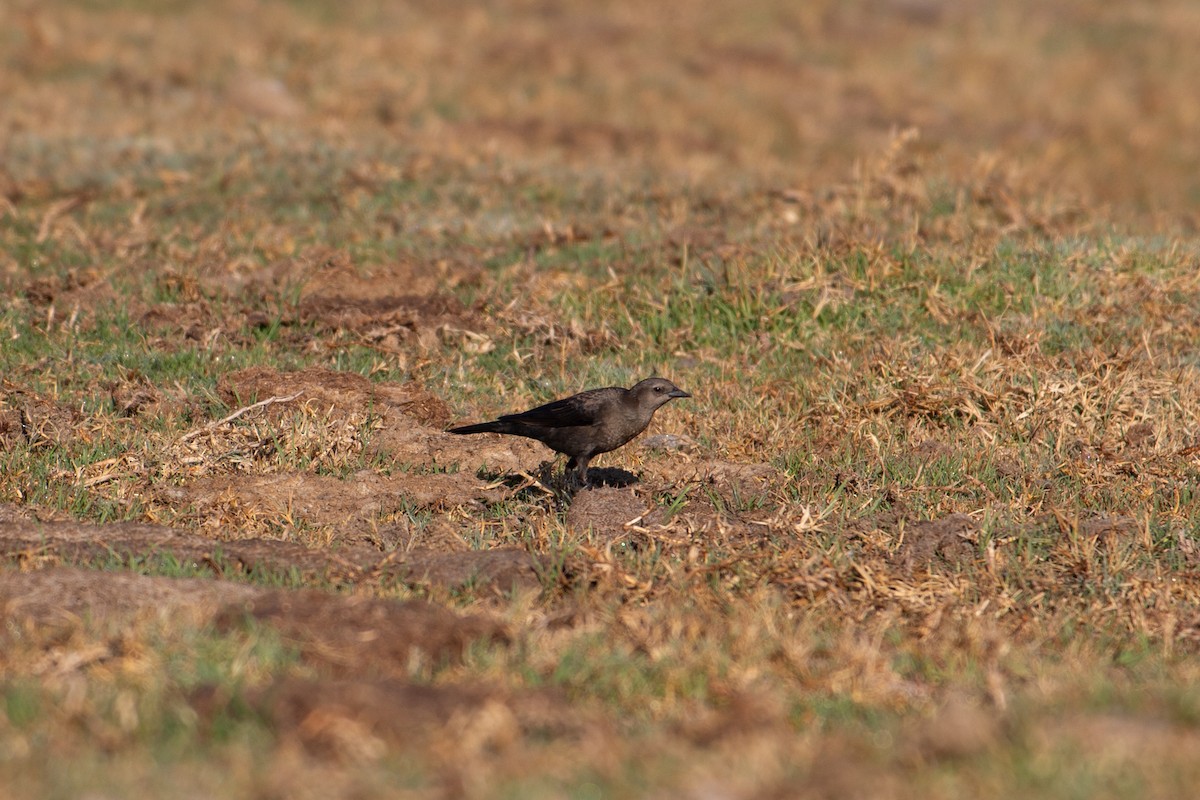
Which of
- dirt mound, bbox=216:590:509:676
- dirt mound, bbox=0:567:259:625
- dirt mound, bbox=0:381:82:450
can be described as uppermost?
dirt mound, bbox=216:590:509:676

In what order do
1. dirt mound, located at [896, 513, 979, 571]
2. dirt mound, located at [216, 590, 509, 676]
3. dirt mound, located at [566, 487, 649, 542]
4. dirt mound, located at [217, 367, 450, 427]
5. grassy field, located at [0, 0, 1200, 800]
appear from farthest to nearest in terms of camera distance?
dirt mound, located at [217, 367, 450, 427] < dirt mound, located at [566, 487, 649, 542] < dirt mound, located at [896, 513, 979, 571] < dirt mound, located at [216, 590, 509, 676] < grassy field, located at [0, 0, 1200, 800]

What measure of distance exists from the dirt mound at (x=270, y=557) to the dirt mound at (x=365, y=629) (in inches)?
31.9

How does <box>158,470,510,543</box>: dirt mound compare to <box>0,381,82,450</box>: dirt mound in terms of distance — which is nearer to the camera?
<box>158,470,510,543</box>: dirt mound

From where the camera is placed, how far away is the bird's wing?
813cm

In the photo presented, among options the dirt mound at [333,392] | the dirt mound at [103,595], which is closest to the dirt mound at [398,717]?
the dirt mound at [103,595]

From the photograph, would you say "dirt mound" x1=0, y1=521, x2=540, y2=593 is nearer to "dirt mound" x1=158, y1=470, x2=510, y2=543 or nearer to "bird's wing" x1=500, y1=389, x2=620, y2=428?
"dirt mound" x1=158, y1=470, x2=510, y2=543

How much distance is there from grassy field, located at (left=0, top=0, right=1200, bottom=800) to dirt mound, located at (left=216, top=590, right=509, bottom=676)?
0.02 meters

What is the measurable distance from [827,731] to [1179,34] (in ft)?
88.1

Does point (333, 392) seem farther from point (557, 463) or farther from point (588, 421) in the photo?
point (588, 421)

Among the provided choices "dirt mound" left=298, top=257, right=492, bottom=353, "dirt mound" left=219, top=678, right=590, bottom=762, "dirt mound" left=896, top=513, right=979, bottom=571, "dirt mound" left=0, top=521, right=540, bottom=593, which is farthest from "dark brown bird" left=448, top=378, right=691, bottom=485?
"dirt mound" left=219, top=678, right=590, bottom=762

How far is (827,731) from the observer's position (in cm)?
495

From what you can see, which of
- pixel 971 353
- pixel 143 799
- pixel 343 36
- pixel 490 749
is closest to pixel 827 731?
pixel 490 749

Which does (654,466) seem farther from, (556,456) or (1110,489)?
(1110,489)

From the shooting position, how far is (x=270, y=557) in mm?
6809
